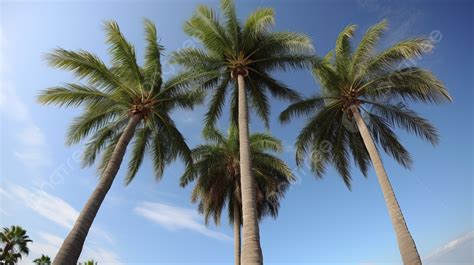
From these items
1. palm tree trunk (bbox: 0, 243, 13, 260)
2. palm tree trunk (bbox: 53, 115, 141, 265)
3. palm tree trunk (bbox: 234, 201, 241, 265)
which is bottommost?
palm tree trunk (bbox: 53, 115, 141, 265)

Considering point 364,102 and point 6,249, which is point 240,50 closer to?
point 364,102

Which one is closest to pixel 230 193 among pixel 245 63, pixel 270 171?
pixel 270 171

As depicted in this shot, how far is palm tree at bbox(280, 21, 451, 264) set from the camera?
42.2ft

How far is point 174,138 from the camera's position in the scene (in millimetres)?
14656

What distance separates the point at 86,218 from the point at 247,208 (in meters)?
5.26

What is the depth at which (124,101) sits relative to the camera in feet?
43.7

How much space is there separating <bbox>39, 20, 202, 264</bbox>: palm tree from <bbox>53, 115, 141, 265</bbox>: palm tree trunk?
0.16 ft

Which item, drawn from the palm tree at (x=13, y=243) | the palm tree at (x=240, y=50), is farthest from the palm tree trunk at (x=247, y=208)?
the palm tree at (x=13, y=243)

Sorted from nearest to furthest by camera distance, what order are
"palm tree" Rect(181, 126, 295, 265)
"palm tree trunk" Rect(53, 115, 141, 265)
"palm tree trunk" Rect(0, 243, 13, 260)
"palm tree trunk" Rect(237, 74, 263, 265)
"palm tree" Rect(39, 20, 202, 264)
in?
"palm tree trunk" Rect(237, 74, 263, 265)
"palm tree trunk" Rect(53, 115, 141, 265)
"palm tree" Rect(39, 20, 202, 264)
"palm tree" Rect(181, 126, 295, 265)
"palm tree trunk" Rect(0, 243, 13, 260)

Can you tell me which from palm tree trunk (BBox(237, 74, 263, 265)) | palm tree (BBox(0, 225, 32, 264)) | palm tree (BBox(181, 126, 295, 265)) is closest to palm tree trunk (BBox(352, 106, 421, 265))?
palm tree trunk (BBox(237, 74, 263, 265))

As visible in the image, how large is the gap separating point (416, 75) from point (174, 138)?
11.9 m

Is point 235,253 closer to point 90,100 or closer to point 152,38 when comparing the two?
point 90,100

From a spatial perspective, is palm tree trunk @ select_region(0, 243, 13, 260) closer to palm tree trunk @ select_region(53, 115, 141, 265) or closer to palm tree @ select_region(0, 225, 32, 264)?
palm tree @ select_region(0, 225, 32, 264)

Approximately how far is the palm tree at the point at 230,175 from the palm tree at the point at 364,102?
13.8 ft
